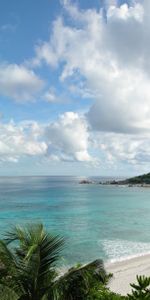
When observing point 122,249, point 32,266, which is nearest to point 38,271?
point 32,266

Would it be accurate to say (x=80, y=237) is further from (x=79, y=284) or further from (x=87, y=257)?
(x=79, y=284)

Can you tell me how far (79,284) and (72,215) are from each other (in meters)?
46.6

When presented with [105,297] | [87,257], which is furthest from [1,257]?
[87,257]

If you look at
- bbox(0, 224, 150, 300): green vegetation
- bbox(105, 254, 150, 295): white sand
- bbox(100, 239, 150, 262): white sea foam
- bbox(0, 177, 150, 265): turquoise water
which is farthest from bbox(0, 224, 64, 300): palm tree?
bbox(100, 239, 150, 262): white sea foam

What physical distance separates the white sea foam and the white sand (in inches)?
50.9

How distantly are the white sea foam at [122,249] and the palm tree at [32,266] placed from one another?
20.9 meters

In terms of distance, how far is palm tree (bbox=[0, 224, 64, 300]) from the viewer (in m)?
8.33

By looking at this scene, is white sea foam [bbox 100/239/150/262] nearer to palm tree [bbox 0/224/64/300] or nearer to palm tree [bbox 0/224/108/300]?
palm tree [bbox 0/224/108/300]

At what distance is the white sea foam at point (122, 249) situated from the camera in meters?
29.5

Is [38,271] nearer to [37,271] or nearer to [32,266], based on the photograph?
[37,271]

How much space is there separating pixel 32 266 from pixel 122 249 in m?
25.2

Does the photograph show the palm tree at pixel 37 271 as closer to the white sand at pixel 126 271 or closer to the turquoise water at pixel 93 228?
the turquoise water at pixel 93 228

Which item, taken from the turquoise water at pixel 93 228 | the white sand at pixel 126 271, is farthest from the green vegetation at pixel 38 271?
the white sand at pixel 126 271

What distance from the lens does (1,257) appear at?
8.44 metres
